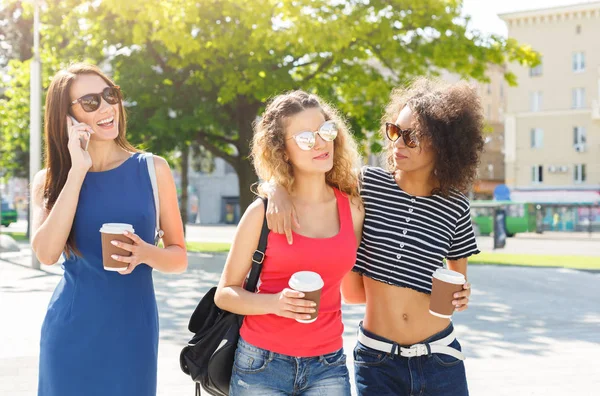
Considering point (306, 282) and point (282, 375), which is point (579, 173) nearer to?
point (282, 375)

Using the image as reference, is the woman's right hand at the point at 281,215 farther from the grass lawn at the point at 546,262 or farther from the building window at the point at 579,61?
the building window at the point at 579,61

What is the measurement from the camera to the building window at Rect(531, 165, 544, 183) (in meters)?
51.2

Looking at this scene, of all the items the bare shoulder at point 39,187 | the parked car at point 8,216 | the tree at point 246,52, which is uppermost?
the tree at point 246,52

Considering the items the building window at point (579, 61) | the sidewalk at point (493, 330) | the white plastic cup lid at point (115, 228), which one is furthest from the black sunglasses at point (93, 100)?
the building window at point (579, 61)

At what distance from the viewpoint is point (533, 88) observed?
51.3 metres

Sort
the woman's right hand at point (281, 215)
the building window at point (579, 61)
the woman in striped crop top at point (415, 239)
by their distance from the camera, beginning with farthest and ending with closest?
the building window at point (579, 61), the woman in striped crop top at point (415, 239), the woman's right hand at point (281, 215)

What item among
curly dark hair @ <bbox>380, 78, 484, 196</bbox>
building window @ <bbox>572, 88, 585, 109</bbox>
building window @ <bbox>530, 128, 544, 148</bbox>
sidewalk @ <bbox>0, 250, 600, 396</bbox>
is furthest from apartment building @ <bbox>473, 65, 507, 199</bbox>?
curly dark hair @ <bbox>380, 78, 484, 196</bbox>

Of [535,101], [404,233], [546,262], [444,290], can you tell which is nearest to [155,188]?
[404,233]

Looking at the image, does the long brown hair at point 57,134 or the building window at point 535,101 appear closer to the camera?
the long brown hair at point 57,134

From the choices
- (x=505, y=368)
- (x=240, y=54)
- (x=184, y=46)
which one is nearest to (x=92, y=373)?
(x=505, y=368)

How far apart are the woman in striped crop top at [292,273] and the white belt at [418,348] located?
0.62 feet

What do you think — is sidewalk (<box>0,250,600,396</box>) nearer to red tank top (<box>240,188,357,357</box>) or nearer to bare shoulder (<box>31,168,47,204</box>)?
bare shoulder (<box>31,168,47,204</box>)

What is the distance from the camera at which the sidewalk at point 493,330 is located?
6.20 meters

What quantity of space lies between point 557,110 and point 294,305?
51550 mm
